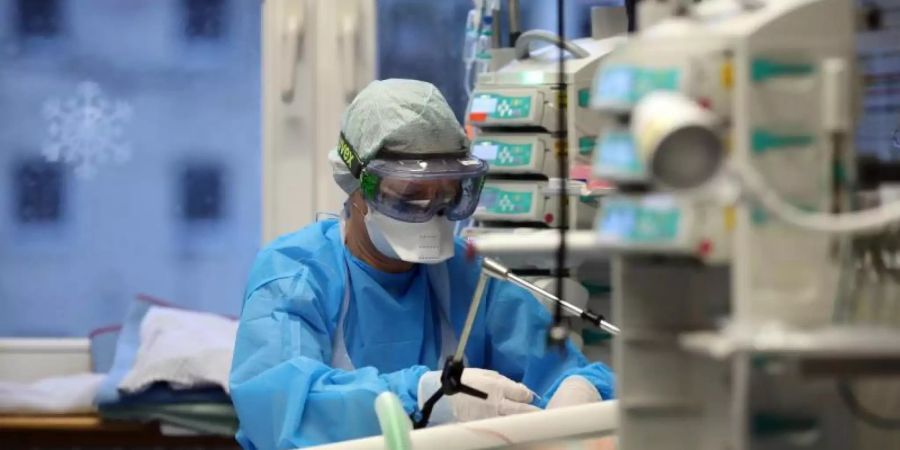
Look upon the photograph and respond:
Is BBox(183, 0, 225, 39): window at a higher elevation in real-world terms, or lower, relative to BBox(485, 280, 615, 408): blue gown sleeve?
higher

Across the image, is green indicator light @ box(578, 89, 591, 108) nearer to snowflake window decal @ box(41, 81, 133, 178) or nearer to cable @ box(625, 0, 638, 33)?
cable @ box(625, 0, 638, 33)

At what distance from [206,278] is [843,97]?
3.12 meters

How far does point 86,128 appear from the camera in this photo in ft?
13.8

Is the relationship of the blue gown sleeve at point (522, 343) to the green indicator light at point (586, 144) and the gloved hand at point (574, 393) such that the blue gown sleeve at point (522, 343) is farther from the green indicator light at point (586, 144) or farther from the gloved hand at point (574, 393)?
the green indicator light at point (586, 144)

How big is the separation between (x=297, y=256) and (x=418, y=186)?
0.86ft

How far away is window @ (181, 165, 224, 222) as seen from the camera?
423 cm

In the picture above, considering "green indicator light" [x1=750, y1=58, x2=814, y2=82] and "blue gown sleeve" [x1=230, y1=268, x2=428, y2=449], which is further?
"blue gown sleeve" [x1=230, y1=268, x2=428, y2=449]

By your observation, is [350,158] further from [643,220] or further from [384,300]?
[643,220]

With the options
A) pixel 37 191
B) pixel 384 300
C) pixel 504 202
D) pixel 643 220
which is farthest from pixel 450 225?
pixel 37 191

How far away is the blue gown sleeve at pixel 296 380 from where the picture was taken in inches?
94.0

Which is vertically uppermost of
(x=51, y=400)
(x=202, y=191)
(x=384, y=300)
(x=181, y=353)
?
(x=202, y=191)

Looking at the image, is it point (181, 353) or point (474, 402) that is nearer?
point (474, 402)

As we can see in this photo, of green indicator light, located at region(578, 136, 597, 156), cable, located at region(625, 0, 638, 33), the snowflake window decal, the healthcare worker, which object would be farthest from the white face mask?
the snowflake window decal

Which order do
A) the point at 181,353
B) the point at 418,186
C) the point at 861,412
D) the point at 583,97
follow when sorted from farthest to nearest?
the point at 181,353 < the point at 583,97 < the point at 418,186 < the point at 861,412
